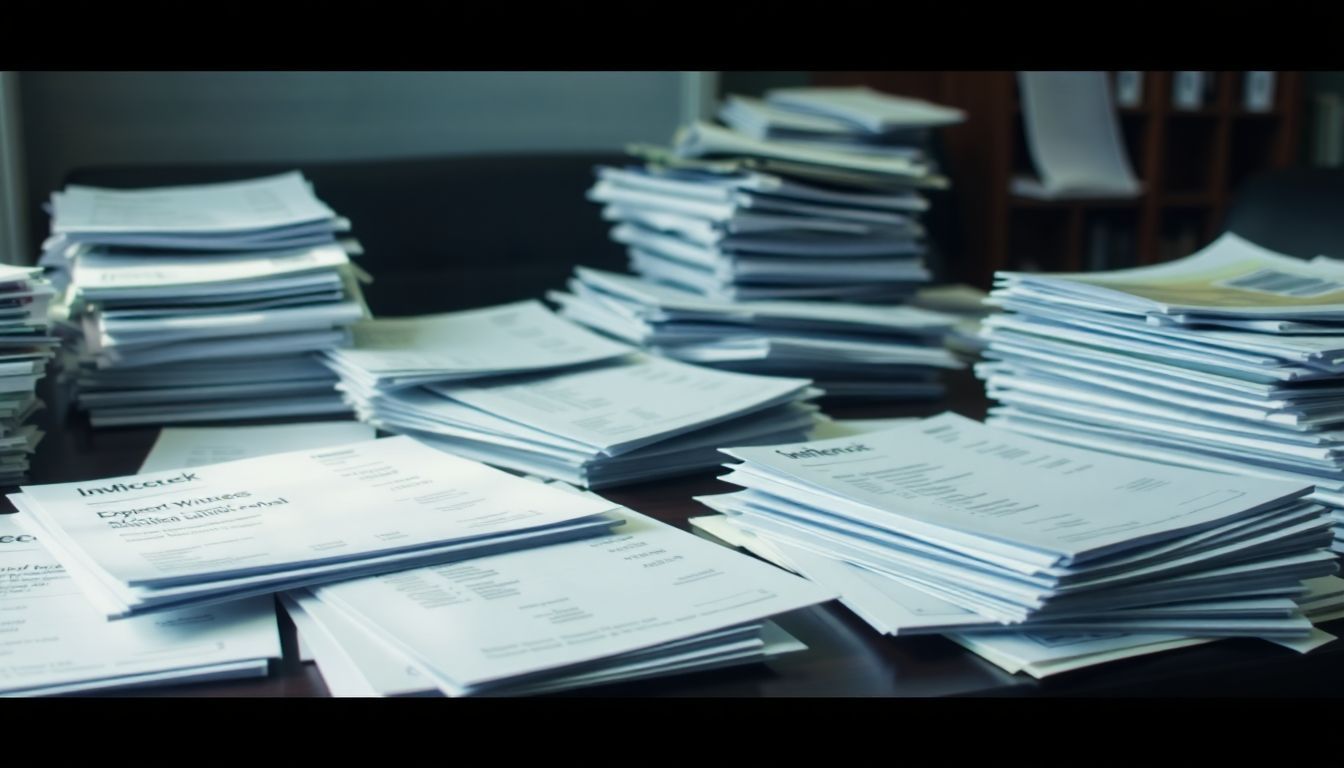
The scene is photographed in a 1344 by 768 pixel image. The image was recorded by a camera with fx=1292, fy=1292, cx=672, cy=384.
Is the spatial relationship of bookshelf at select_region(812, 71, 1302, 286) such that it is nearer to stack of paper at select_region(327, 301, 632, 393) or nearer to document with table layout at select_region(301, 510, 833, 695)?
stack of paper at select_region(327, 301, 632, 393)

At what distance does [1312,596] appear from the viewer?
2.44 feet

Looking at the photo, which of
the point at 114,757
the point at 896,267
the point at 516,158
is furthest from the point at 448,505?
the point at 516,158

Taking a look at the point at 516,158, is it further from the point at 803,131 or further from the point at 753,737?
the point at 753,737

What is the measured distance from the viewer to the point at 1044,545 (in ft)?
2.23

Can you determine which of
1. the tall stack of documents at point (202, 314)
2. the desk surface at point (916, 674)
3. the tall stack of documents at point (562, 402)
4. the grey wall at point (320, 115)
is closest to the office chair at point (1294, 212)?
the tall stack of documents at point (562, 402)

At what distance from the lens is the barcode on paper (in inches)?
40.8

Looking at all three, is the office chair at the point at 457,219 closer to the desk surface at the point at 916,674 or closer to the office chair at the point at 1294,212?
the office chair at the point at 1294,212

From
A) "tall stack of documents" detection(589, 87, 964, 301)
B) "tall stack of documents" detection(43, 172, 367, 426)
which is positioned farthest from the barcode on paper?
"tall stack of documents" detection(43, 172, 367, 426)

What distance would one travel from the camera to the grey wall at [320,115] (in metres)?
2.28

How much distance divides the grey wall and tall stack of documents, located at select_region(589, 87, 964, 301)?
0.95 meters

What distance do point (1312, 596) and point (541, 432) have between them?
55 centimetres

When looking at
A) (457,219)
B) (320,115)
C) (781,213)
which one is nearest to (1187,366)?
(781,213)

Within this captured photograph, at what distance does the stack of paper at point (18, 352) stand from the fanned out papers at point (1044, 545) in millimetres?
551

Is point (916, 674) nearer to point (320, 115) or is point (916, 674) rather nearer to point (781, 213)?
point (781, 213)
